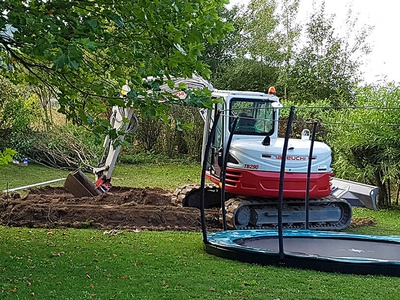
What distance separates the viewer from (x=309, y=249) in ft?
23.2

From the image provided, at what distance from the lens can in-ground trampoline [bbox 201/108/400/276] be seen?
5.96 m

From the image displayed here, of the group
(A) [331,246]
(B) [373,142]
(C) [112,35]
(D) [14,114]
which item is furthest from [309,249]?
(D) [14,114]

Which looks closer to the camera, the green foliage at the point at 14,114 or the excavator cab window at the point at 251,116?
the excavator cab window at the point at 251,116

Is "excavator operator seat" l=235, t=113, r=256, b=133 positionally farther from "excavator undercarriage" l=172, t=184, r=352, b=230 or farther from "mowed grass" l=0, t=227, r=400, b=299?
"mowed grass" l=0, t=227, r=400, b=299

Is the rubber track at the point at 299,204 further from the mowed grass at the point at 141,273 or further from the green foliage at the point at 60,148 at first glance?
the green foliage at the point at 60,148

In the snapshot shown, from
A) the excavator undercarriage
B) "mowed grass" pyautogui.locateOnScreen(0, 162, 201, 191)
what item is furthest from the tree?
the excavator undercarriage

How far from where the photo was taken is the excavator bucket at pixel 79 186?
10227 millimetres

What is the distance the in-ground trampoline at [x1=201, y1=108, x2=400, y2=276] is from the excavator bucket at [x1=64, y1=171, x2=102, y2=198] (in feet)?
11.6

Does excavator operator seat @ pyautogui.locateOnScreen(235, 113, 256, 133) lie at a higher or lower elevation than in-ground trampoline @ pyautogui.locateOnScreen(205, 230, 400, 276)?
higher

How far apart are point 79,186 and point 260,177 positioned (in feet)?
10.4

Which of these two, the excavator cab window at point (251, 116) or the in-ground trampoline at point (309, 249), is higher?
the excavator cab window at point (251, 116)

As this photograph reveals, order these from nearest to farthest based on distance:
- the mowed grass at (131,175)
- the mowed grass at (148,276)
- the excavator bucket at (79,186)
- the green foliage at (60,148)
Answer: the mowed grass at (148,276)
the excavator bucket at (79,186)
the mowed grass at (131,175)
the green foliage at (60,148)

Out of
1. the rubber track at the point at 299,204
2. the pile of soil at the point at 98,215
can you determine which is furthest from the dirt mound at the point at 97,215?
the rubber track at the point at 299,204

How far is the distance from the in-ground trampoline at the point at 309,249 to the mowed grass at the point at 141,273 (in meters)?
0.13
